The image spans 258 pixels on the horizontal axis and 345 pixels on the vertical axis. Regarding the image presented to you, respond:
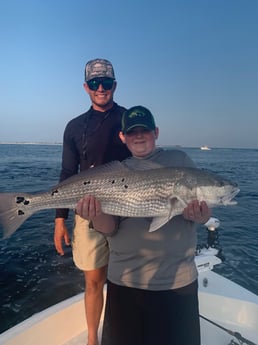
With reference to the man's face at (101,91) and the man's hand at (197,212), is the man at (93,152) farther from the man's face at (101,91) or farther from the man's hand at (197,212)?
the man's hand at (197,212)

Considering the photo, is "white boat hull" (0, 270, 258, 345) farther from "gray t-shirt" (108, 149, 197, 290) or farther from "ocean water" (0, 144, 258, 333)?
"ocean water" (0, 144, 258, 333)

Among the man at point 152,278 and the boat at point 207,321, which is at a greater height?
the man at point 152,278

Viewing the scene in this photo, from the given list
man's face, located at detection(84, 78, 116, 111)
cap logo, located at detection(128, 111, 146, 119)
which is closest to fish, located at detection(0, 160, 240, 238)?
cap logo, located at detection(128, 111, 146, 119)

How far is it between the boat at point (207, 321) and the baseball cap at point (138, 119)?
304 cm

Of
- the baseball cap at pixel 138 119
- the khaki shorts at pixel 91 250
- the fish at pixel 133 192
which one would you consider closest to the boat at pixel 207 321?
the khaki shorts at pixel 91 250

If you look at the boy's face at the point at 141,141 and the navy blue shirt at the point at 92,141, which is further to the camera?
the navy blue shirt at the point at 92,141

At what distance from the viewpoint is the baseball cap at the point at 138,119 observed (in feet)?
11.2

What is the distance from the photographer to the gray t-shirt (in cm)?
302

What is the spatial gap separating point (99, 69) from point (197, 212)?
253cm

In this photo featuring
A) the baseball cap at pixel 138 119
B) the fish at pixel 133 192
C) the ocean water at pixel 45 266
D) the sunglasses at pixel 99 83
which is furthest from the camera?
the ocean water at pixel 45 266

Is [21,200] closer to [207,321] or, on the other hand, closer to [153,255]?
[153,255]

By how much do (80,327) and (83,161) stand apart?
274 centimetres

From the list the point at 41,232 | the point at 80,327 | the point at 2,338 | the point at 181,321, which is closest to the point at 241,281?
the point at 80,327

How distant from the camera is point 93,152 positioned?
14.1 ft
